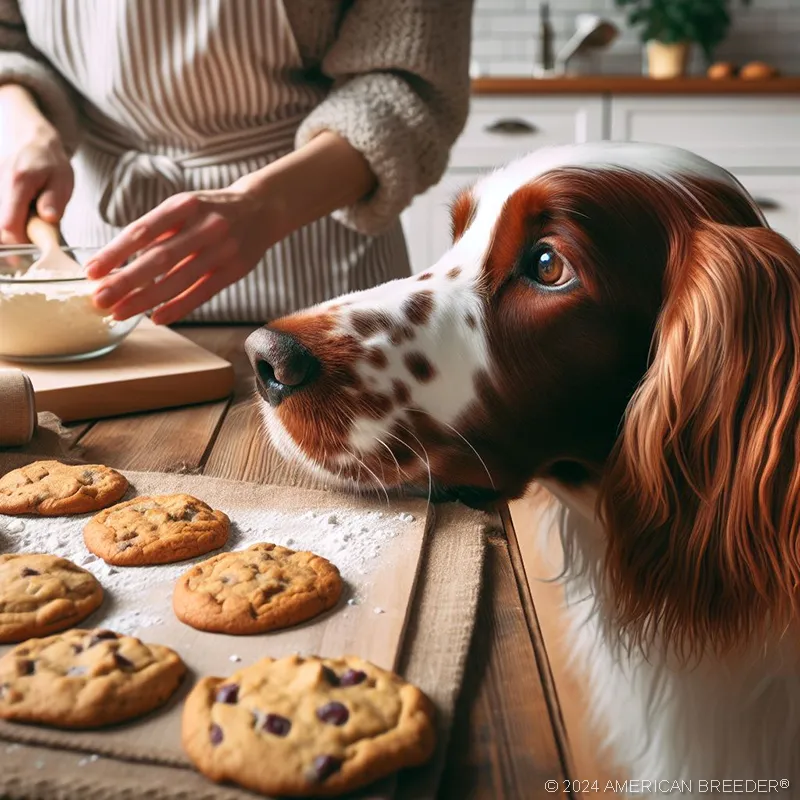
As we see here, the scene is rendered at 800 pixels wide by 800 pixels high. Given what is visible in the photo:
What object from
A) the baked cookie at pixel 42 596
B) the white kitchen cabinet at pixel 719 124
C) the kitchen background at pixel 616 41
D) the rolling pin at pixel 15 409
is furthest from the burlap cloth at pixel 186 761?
the kitchen background at pixel 616 41

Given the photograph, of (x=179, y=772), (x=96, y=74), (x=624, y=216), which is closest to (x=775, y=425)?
(x=624, y=216)

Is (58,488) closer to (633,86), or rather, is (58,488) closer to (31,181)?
(31,181)

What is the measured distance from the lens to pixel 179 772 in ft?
1.85

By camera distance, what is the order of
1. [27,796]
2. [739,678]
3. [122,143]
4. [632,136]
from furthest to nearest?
[632,136] < [122,143] < [739,678] < [27,796]

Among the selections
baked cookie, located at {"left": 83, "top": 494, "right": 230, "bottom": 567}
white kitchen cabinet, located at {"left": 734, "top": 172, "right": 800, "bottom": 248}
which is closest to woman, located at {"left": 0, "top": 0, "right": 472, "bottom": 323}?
baked cookie, located at {"left": 83, "top": 494, "right": 230, "bottom": 567}

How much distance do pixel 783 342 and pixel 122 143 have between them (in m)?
1.51

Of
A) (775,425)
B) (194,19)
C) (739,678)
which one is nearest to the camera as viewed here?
(775,425)

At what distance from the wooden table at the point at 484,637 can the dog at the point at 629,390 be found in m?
0.12

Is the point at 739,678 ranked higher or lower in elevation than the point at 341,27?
lower

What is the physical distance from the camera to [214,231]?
136 cm

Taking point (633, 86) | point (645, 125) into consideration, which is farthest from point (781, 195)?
point (633, 86)

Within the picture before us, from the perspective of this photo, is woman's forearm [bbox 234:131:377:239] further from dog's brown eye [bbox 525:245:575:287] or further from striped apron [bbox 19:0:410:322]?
dog's brown eye [bbox 525:245:575:287]

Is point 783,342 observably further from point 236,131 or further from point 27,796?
point 236,131

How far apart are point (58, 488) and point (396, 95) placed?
1028 mm
